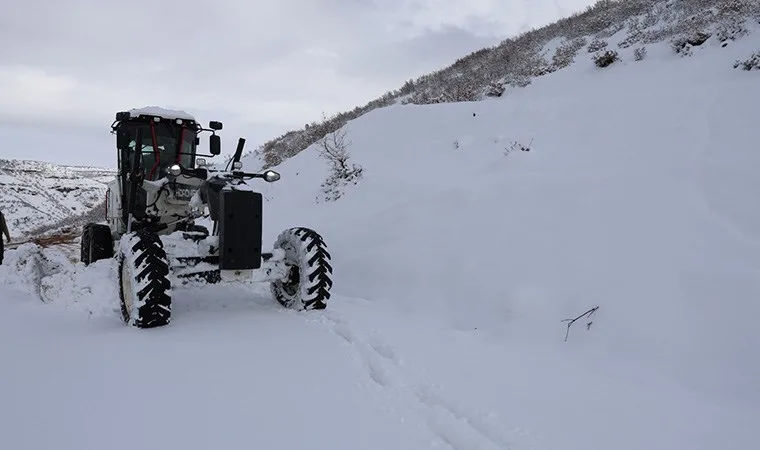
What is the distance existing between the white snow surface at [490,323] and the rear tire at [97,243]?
1.65 feet

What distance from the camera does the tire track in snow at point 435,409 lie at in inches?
104

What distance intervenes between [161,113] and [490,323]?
481 cm

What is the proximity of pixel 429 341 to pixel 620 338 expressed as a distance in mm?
1489

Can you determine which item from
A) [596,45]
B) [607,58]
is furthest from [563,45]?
[607,58]

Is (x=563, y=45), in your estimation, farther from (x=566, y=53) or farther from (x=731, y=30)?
(x=731, y=30)

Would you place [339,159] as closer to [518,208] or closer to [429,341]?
[518,208]

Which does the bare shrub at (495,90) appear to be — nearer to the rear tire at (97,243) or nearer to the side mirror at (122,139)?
the side mirror at (122,139)

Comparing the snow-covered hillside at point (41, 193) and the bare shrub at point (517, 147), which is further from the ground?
the bare shrub at point (517, 147)

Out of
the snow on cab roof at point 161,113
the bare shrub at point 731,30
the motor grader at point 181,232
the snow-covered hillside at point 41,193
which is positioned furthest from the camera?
the snow-covered hillside at point 41,193

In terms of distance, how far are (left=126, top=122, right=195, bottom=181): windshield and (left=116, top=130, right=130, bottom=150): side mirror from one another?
0.65 meters

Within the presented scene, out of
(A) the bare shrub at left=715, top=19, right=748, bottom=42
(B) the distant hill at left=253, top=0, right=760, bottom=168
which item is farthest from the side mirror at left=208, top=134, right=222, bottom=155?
(A) the bare shrub at left=715, top=19, right=748, bottom=42

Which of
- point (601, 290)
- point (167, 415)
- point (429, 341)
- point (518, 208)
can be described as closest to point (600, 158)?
point (518, 208)

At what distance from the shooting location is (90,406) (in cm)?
284

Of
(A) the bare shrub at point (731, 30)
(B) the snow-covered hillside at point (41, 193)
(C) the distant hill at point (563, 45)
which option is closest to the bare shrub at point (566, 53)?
(C) the distant hill at point (563, 45)
